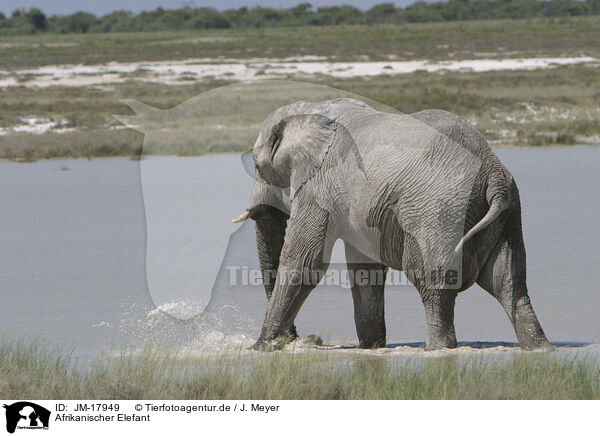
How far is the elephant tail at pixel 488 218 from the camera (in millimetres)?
5348

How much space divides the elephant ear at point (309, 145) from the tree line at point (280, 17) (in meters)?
114

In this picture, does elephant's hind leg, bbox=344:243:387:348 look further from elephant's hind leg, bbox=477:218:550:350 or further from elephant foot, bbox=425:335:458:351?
elephant's hind leg, bbox=477:218:550:350

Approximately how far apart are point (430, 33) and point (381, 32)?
4790 mm

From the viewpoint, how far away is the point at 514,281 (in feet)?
18.2

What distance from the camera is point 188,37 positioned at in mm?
96812

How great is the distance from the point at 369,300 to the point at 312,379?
1493mm

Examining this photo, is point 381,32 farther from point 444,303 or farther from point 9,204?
point 444,303

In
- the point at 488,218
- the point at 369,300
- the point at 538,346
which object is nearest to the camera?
the point at 488,218

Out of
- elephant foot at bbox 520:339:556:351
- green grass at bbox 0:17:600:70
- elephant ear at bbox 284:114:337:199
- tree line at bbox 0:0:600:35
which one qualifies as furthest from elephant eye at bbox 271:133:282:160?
tree line at bbox 0:0:600:35

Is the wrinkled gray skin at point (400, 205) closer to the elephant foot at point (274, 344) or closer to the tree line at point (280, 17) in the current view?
the elephant foot at point (274, 344)

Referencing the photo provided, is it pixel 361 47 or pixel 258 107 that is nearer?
pixel 258 107
